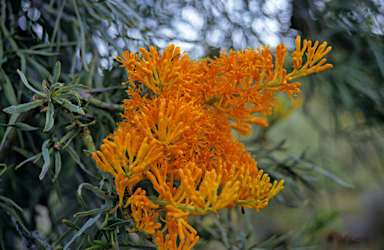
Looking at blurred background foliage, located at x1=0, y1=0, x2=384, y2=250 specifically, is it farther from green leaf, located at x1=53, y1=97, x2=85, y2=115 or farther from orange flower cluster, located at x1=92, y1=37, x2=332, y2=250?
orange flower cluster, located at x1=92, y1=37, x2=332, y2=250

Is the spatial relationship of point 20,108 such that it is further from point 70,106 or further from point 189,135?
point 189,135

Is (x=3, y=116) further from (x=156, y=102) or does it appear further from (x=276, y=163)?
(x=276, y=163)

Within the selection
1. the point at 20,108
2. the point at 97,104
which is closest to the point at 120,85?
the point at 97,104

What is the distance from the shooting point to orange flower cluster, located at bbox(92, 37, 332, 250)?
12.4 inches

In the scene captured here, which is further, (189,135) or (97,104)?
(97,104)

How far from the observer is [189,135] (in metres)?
0.36

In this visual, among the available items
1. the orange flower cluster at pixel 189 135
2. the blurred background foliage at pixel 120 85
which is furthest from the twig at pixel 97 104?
the orange flower cluster at pixel 189 135

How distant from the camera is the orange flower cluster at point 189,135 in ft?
1.03

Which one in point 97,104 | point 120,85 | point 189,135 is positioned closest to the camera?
point 189,135

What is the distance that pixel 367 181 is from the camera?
144 inches

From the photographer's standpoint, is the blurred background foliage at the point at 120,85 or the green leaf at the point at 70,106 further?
the blurred background foliage at the point at 120,85

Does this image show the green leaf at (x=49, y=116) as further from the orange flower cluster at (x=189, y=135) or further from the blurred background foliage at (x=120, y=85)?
the orange flower cluster at (x=189, y=135)

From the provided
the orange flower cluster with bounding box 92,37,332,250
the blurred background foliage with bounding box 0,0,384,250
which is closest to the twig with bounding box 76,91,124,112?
the blurred background foliage with bounding box 0,0,384,250

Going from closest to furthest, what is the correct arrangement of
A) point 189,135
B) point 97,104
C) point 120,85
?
1. point 189,135
2. point 97,104
3. point 120,85
